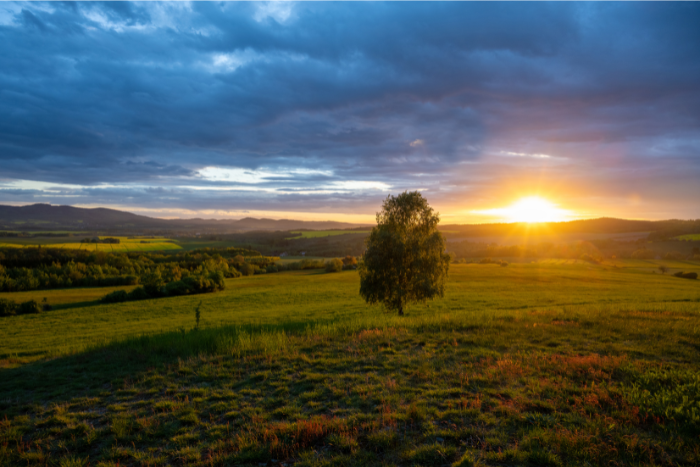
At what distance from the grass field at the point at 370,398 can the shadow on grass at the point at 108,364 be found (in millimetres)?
65

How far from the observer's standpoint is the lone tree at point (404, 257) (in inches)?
869

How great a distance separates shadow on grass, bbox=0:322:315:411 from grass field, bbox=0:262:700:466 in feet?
0.21

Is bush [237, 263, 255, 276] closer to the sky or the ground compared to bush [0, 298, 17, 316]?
closer to the ground

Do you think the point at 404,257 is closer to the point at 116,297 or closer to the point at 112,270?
the point at 116,297

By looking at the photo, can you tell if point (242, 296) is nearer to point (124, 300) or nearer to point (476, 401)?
point (124, 300)

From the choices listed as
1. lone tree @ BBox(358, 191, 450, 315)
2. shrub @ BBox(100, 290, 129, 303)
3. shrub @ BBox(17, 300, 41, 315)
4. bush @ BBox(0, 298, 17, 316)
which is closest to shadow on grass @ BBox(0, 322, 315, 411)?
lone tree @ BBox(358, 191, 450, 315)

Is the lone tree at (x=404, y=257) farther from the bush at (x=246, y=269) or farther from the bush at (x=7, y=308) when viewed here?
the bush at (x=246, y=269)

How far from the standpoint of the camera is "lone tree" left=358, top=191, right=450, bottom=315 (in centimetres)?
2208

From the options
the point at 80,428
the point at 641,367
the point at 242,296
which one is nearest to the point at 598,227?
the point at 242,296

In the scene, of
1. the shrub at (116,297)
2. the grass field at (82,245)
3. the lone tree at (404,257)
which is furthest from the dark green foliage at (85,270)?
the lone tree at (404,257)

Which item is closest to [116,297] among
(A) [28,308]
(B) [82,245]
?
(A) [28,308]

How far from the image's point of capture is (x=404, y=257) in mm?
22531

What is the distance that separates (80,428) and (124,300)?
50365 mm

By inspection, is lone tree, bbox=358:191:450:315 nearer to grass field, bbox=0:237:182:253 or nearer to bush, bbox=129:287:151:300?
bush, bbox=129:287:151:300
